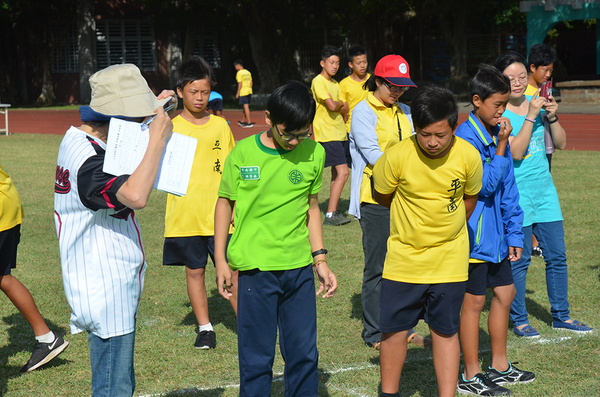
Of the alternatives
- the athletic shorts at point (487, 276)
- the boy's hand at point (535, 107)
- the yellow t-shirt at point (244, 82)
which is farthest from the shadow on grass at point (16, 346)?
the yellow t-shirt at point (244, 82)

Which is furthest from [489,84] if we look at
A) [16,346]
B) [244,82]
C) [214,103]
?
[244,82]

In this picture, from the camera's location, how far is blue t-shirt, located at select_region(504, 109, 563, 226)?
453 cm

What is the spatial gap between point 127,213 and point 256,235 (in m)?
0.66

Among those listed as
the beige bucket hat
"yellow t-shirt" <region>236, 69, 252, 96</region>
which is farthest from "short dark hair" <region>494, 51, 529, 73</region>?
"yellow t-shirt" <region>236, 69, 252, 96</region>

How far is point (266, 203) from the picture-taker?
311 centimetres

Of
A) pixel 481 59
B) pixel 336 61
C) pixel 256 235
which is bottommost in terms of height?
pixel 256 235

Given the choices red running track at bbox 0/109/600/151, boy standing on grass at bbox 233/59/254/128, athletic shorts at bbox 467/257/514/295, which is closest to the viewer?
athletic shorts at bbox 467/257/514/295

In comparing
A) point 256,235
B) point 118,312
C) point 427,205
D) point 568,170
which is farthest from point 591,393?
point 568,170

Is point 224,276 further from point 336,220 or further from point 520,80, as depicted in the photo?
point 336,220

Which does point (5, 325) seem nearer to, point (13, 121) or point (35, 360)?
point (35, 360)

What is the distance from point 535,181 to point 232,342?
247 centimetres

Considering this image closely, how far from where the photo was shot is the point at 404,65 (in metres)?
4.43

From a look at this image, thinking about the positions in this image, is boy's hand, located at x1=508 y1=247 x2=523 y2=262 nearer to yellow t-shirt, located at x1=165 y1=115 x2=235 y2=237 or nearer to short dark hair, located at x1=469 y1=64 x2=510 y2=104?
short dark hair, located at x1=469 y1=64 x2=510 y2=104

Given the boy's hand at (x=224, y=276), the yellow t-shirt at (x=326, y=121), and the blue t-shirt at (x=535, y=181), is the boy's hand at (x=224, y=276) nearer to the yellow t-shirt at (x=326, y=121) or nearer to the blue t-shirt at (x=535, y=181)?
the blue t-shirt at (x=535, y=181)
